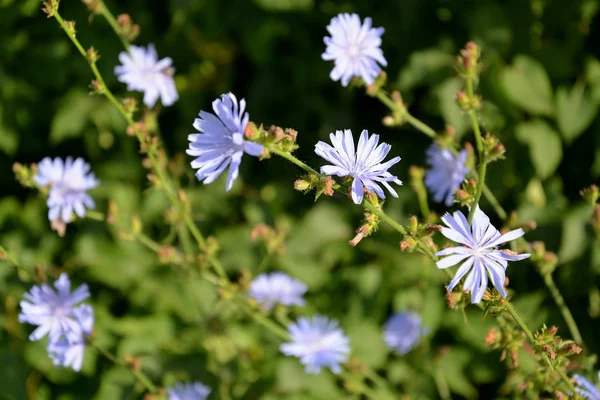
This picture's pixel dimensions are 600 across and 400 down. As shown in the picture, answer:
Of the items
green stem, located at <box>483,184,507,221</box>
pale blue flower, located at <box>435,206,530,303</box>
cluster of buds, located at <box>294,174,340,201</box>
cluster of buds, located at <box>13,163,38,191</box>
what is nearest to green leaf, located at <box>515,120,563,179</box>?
green stem, located at <box>483,184,507,221</box>

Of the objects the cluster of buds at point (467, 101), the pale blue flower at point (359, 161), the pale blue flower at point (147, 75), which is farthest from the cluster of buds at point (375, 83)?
the pale blue flower at point (147, 75)

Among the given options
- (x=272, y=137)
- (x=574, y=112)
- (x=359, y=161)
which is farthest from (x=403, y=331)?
(x=272, y=137)

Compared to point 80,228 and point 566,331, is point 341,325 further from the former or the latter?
point 80,228

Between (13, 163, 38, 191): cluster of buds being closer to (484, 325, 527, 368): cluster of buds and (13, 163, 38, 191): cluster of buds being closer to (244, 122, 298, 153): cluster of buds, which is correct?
(244, 122, 298, 153): cluster of buds

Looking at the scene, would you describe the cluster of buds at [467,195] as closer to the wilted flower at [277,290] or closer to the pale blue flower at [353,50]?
the pale blue flower at [353,50]

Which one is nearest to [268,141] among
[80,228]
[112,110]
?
[112,110]

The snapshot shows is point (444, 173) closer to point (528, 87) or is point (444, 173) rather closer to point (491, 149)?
point (528, 87)
